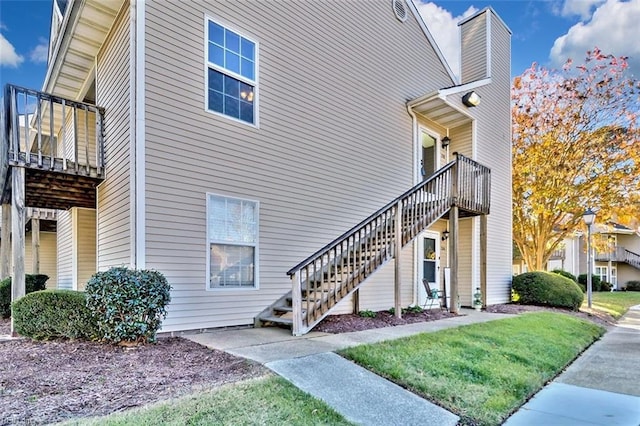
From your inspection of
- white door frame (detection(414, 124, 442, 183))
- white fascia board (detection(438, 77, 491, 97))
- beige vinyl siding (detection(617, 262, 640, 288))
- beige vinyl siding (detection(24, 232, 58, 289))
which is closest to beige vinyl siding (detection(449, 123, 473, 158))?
white door frame (detection(414, 124, 442, 183))

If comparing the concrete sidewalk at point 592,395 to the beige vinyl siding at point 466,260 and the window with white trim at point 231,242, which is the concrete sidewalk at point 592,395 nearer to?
the beige vinyl siding at point 466,260

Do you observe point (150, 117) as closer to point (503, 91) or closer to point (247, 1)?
point (247, 1)

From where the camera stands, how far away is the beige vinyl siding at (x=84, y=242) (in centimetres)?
872

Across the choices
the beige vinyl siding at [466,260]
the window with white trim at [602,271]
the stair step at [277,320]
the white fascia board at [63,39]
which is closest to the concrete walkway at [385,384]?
the stair step at [277,320]

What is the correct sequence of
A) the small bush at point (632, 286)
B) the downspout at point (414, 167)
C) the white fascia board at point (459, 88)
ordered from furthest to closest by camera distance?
the small bush at point (632, 286) → the downspout at point (414, 167) → the white fascia board at point (459, 88)

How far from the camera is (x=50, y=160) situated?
622 centimetres

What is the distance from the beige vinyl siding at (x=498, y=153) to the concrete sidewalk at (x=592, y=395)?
209 inches

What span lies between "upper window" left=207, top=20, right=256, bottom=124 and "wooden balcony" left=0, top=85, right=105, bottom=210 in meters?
2.17

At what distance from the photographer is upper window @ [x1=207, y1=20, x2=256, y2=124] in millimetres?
6641

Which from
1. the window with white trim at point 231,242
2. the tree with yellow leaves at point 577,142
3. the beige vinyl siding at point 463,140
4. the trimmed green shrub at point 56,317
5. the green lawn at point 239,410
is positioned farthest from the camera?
the tree with yellow leaves at point 577,142

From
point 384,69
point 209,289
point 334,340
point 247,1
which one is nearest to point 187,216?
point 209,289

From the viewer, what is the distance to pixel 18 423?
112 inches

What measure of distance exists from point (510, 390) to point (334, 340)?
7.54 feet

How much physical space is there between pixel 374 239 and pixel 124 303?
4.76 m
